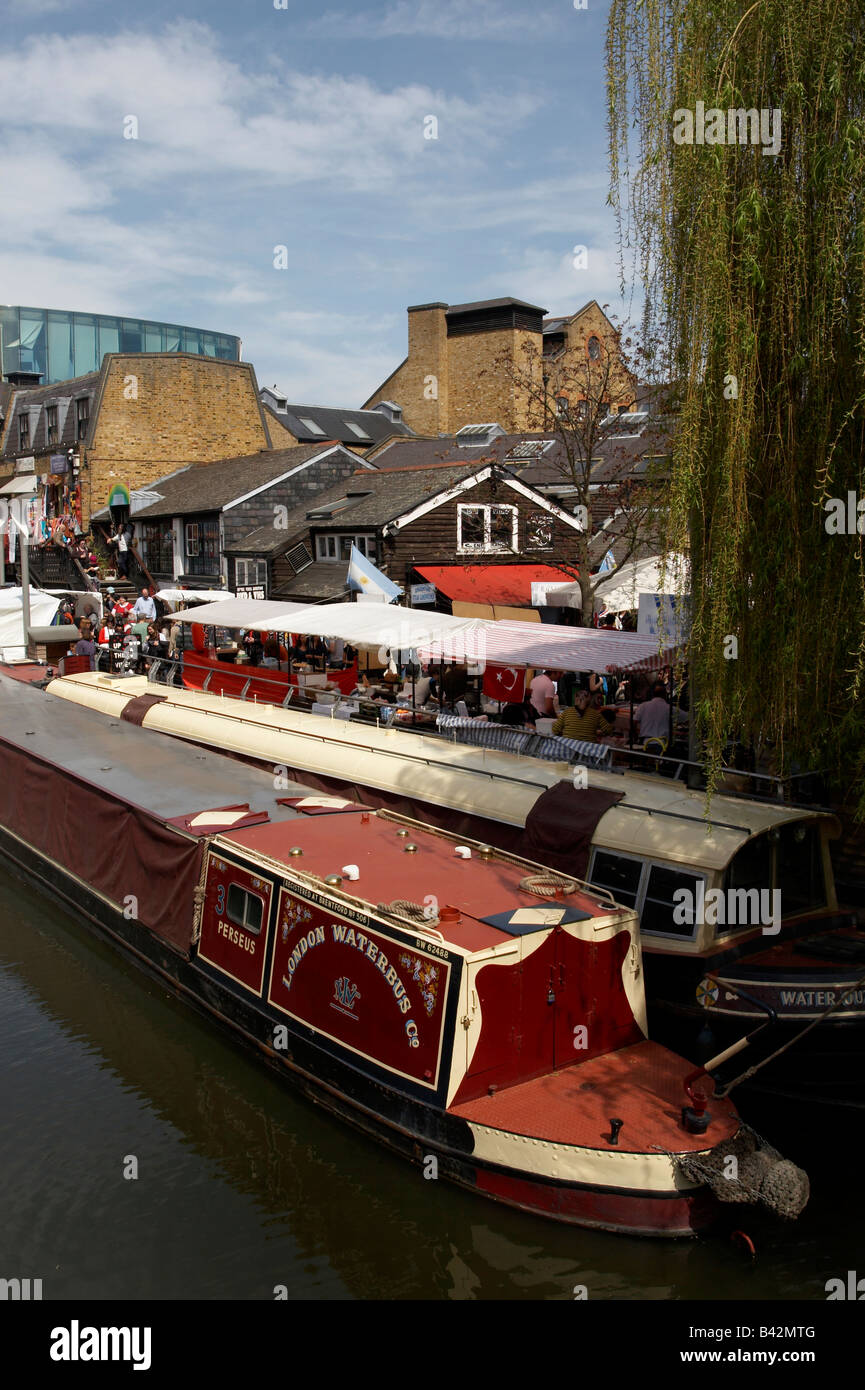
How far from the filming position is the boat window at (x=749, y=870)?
10242 mm

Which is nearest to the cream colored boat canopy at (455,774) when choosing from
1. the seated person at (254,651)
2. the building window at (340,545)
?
the seated person at (254,651)

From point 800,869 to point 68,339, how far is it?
76175mm

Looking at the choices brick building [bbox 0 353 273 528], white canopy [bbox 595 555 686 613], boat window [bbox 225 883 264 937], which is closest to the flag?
white canopy [bbox 595 555 686 613]

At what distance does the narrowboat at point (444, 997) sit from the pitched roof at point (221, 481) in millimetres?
23722

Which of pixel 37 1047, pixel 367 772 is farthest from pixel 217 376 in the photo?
pixel 37 1047

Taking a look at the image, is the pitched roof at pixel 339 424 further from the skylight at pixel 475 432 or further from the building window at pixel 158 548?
the building window at pixel 158 548

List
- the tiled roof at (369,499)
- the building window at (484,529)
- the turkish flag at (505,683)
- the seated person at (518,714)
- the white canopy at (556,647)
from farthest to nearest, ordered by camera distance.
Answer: the tiled roof at (369,499) < the building window at (484,529) < the turkish flag at (505,683) < the seated person at (518,714) < the white canopy at (556,647)

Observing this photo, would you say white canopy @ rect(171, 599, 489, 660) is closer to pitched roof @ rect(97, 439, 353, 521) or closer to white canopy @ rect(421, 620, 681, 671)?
white canopy @ rect(421, 620, 681, 671)

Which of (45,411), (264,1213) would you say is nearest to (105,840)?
(264,1213)

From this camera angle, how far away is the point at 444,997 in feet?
28.2

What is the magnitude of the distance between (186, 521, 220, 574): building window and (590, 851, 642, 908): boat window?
86.5 ft

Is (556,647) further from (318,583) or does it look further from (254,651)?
(318,583)

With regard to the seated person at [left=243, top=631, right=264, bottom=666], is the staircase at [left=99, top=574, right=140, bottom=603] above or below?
above

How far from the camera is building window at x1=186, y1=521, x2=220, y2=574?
35375 millimetres
